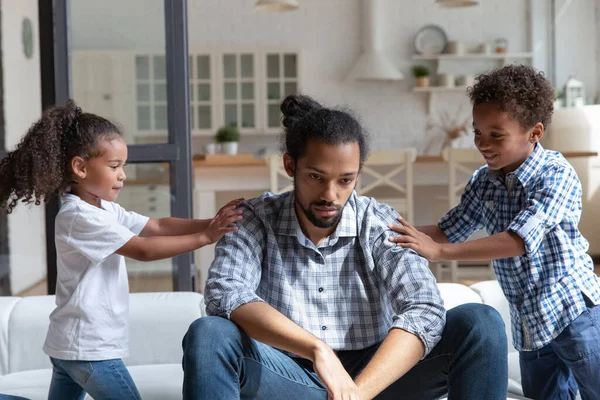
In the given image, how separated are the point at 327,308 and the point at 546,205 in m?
0.53

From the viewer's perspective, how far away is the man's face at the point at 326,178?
1608 millimetres

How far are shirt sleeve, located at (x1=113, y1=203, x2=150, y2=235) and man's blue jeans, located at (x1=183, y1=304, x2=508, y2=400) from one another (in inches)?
20.4

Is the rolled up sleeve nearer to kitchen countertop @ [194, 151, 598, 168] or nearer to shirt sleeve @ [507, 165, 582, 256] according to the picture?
shirt sleeve @ [507, 165, 582, 256]

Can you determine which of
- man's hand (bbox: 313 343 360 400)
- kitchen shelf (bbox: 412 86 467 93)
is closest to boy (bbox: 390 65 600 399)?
man's hand (bbox: 313 343 360 400)

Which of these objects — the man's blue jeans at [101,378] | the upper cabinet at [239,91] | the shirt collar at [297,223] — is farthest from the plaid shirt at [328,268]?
the upper cabinet at [239,91]

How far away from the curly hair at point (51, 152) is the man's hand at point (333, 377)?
2.33 ft

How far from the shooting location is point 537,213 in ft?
5.61

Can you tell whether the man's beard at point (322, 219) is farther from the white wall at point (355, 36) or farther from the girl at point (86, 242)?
the white wall at point (355, 36)

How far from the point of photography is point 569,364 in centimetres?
175

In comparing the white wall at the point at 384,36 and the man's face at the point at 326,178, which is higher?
the white wall at the point at 384,36

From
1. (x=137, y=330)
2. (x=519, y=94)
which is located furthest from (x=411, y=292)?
(x=137, y=330)

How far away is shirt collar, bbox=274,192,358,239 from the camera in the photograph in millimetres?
1721

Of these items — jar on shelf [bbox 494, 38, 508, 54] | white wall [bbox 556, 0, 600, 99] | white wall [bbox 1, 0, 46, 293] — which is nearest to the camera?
white wall [bbox 1, 0, 46, 293]

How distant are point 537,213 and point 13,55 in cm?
317
